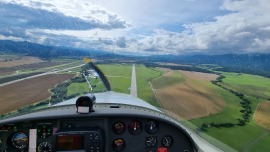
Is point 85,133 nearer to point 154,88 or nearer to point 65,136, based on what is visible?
point 65,136

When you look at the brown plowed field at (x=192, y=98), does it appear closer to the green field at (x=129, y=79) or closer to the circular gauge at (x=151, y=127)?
the green field at (x=129, y=79)

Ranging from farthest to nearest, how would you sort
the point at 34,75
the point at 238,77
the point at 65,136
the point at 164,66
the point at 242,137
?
1. the point at 164,66
2. the point at 238,77
3. the point at 34,75
4. the point at 242,137
5. the point at 65,136

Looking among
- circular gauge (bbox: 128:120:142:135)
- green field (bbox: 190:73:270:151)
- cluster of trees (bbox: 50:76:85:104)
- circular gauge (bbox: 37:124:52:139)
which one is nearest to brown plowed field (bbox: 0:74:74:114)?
cluster of trees (bbox: 50:76:85:104)

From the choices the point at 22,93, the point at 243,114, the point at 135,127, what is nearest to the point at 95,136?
the point at 135,127

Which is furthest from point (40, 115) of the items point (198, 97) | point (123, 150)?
point (198, 97)

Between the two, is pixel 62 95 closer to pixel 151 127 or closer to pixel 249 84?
pixel 151 127

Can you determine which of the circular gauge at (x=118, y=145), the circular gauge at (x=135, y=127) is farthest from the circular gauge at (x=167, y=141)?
the circular gauge at (x=118, y=145)
